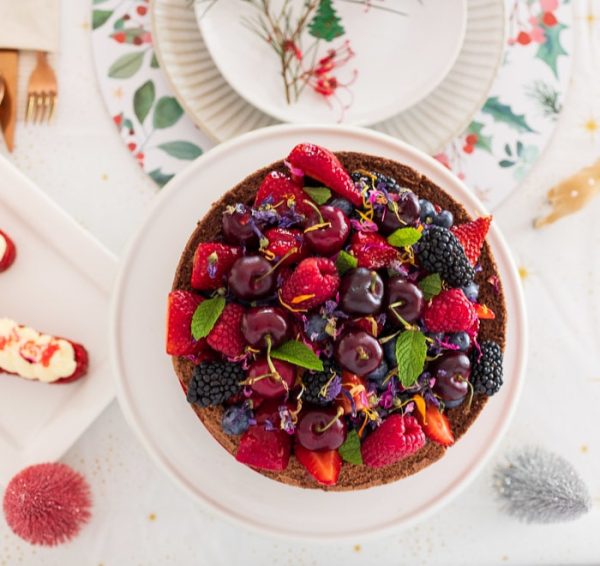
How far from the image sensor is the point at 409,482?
1426mm

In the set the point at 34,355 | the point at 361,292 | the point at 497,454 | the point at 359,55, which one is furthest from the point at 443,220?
the point at 34,355

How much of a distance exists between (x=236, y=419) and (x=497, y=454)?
31.6 inches

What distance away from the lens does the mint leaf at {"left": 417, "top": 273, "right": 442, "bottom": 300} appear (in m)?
1.09

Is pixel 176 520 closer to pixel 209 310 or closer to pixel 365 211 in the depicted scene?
pixel 209 310

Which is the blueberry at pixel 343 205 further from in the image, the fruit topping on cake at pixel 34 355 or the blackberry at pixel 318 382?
the fruit topping on cake at pixel 34 355

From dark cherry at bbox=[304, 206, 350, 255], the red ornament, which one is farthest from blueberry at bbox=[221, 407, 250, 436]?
the red ornament

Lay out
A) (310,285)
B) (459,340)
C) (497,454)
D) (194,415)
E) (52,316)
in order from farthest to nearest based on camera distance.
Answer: (497,454), (52,316), (194,415), (459,340), (310,285)

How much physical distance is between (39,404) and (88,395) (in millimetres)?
126

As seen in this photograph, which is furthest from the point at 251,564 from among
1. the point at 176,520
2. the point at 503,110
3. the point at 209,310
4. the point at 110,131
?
the point at 503,110

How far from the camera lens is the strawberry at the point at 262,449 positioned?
114 cm

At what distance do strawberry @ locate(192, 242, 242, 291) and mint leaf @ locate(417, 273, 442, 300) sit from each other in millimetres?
319

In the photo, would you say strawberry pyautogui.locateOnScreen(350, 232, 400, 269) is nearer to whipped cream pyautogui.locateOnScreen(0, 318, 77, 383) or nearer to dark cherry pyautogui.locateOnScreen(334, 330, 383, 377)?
dark cherry pyautogui.locateOnScreen(334, 330, 383, 377)

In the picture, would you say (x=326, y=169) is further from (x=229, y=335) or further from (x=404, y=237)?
(x=229, y=335)

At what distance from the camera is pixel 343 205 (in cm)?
113
